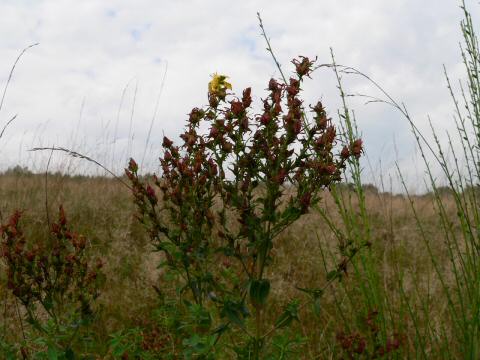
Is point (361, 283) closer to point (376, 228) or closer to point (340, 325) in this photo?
point (340, 325)

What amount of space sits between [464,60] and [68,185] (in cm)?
567

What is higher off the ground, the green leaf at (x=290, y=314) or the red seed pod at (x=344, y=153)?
the red seed pod at (x=344, y=153)

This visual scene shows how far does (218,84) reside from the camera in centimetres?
207

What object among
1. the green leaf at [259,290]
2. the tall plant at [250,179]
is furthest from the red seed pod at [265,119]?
the green leaf at [259,290]

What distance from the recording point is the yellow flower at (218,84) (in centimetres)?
203

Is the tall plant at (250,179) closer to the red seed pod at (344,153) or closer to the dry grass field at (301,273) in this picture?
the red seed pod at (344,153)

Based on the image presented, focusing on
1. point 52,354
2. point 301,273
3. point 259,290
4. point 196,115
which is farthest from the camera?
point 301,273

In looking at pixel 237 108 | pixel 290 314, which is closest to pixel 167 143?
pixel 237 108

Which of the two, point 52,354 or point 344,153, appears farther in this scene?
point 52,354

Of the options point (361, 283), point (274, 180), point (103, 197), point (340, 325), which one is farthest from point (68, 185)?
point (274, 180)

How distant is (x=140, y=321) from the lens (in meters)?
3.54

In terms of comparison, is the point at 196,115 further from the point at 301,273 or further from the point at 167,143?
the point at 301,273

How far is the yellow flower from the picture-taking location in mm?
2034

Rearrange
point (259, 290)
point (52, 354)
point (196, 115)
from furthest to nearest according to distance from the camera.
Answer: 1. point (196, 115)
2. point (52, 354)
3. point (259, 290)
